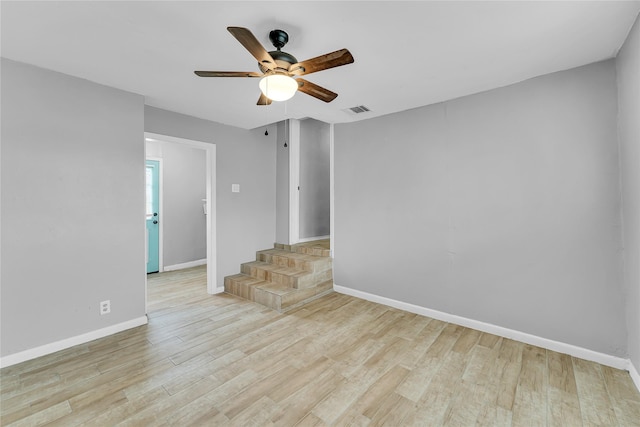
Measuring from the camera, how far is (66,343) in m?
2.42

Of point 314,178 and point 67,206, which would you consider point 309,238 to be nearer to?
point 314,178

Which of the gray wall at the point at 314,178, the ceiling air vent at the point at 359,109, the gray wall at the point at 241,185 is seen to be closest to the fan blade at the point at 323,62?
the ceiling air vent at the point at 359,109

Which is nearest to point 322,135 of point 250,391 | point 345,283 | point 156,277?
point 345,283

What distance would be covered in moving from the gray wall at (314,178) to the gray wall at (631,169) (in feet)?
11.9

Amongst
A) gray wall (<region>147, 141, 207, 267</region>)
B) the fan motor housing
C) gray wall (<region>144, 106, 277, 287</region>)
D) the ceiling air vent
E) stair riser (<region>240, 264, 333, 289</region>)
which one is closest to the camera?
the fan motor housing

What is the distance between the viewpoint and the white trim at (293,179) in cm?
444

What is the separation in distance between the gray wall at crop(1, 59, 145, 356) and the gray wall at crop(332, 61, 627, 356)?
2.73m

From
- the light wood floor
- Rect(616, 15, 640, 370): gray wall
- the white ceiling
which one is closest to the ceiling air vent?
the white ceiling

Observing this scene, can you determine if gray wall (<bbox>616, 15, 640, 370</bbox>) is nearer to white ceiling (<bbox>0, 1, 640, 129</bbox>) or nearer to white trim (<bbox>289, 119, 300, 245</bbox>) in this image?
white ceiling (<bbox>0, 1, 640, 129</bbox>)

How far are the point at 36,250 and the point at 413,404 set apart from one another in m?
3.18

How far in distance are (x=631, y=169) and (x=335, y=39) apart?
2.29 meters

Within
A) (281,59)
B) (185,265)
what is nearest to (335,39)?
(281,59)

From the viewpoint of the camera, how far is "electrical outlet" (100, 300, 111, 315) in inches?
104

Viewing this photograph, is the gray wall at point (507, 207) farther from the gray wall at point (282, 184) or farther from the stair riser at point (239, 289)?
the stair riser at point (239, 289)
